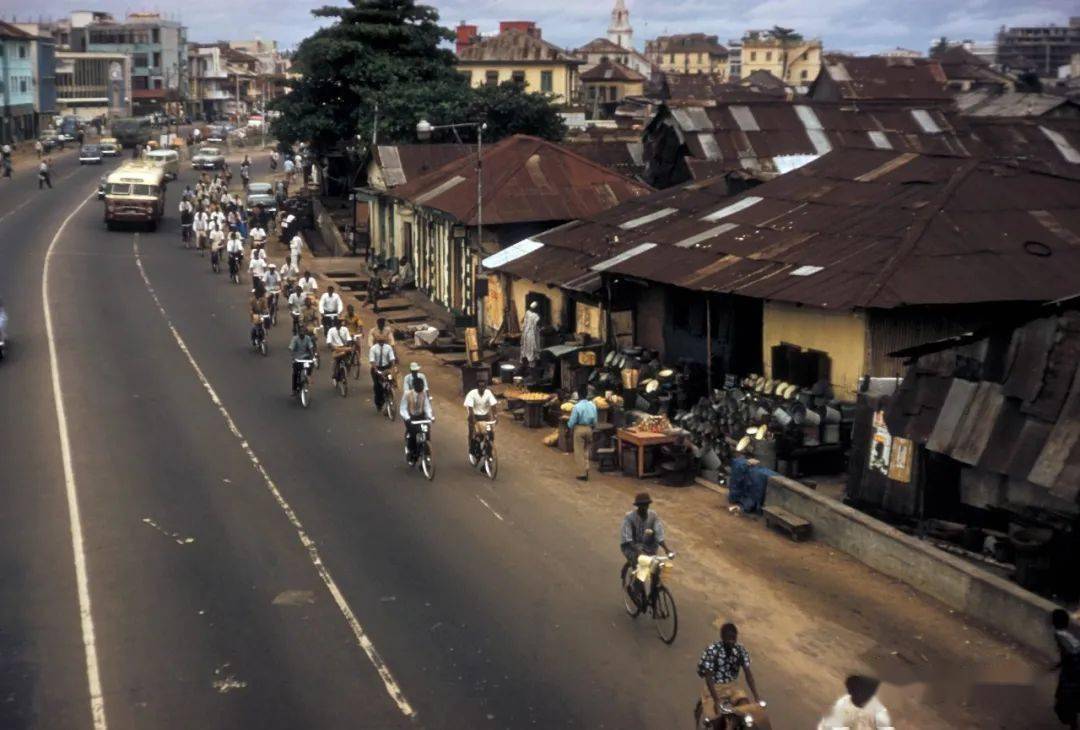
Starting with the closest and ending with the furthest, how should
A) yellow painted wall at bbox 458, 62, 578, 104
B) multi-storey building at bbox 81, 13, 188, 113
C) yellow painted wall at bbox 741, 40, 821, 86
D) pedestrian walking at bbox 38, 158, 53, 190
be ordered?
pedestrian walking at bbox 38, 158, 53, 190, yellow painted wall at bbox 458, 62, 578, 104, yellow painted wall at bbox 741, 40, 821, 86, multi-storey building at bbox 81, 13, 188, 113

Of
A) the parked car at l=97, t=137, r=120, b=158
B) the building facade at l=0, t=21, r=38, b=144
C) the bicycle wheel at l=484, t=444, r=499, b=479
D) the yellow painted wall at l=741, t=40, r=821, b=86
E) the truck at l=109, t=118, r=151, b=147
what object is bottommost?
the bicycle wheel at l=484, t=444, r=499, b=479

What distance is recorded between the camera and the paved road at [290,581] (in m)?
12.4

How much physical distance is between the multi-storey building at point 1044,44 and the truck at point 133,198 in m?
128

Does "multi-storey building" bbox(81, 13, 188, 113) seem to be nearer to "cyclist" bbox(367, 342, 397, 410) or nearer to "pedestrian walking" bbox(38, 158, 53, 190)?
"pedestrian walking" bbox(38, 158, 53, 190)

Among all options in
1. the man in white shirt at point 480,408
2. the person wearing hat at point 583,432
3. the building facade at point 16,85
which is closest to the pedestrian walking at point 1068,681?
the person wearing hat at point 583,432

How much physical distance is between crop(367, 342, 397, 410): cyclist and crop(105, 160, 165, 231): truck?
118ft

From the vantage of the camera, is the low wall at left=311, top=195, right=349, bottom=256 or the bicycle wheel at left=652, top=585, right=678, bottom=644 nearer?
the bicycle wheel at left=652, top=585, right=678, bottom=644

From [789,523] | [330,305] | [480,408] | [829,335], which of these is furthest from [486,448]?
[330,305]

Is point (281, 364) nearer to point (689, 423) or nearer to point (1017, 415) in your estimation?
point (689, 423)

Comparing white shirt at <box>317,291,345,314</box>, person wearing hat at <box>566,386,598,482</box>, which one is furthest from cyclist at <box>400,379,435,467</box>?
white shirt at <box>317,291,345,314</box>

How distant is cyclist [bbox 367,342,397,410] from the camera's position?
2541 cm

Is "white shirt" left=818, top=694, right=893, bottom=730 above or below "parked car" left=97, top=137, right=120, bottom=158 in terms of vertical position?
below

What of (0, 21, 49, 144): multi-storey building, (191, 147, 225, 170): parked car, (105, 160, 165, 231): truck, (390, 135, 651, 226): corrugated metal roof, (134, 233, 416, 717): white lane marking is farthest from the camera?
(0, 21, 49, 144): multi-storey building

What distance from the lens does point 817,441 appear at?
824 inches
